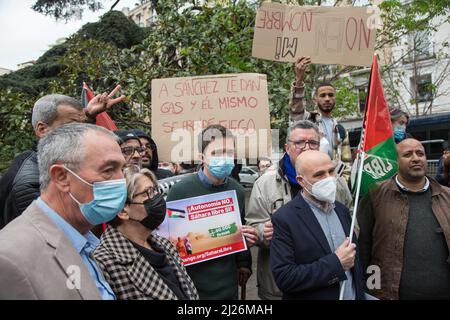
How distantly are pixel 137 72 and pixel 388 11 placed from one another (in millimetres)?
9008

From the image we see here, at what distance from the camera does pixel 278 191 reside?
3.12 meters

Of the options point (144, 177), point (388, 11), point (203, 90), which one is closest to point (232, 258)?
point (144, 177)

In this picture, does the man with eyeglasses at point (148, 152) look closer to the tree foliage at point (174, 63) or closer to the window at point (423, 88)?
the tree foliage at point (174, 63)

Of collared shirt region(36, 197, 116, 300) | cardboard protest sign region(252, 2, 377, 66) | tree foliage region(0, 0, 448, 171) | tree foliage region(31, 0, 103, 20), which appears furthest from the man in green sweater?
tree foliage region(31, 0, 103, 20)

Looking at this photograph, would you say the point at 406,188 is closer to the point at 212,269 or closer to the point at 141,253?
the point at 212,269

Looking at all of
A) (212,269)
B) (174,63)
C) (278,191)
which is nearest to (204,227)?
(212,269)

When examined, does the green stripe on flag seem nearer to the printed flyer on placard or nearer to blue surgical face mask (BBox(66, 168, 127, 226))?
the printed flyer on placard

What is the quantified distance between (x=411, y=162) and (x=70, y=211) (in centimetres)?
238

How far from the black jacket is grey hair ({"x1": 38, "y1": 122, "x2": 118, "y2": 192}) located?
0.70m

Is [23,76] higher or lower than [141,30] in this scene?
lower

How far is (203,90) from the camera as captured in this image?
161 inches

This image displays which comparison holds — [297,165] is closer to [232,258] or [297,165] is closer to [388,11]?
[232,258]

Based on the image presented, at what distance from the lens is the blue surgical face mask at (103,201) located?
175 centimetres

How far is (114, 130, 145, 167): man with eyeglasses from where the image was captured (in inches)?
126
